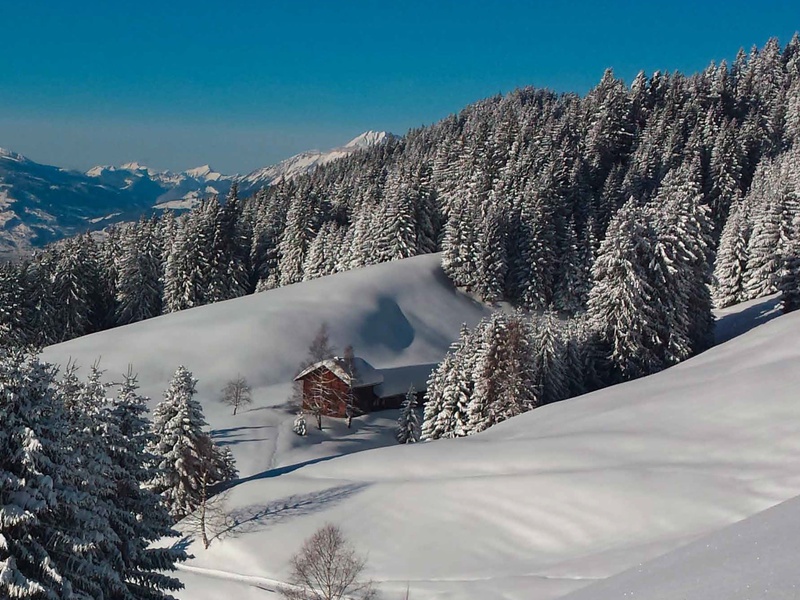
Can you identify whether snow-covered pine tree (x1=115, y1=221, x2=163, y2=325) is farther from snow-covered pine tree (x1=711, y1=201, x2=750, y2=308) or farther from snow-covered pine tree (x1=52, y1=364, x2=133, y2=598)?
snow-covered pine tree (x1=52, y1=364, x2=133, y2=598)

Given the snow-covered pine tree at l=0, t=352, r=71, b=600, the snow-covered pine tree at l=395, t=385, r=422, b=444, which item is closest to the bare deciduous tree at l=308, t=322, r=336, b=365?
the snow-covered pine tree at l=395, t=385, r=422, b=444

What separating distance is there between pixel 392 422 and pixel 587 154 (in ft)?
189

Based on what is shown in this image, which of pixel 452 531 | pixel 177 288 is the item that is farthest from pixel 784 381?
pixel 177 288

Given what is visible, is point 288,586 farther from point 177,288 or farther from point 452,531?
point 177,288

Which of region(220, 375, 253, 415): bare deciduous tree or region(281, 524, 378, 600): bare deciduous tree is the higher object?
region(220, 375, 253, 415): bare deciduous tree

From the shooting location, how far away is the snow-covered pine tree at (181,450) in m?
30.1

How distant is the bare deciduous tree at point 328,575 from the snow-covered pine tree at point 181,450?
Answer: 11.6 m

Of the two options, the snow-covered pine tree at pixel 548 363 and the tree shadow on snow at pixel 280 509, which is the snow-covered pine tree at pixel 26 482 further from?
the snow-covered pine tree at pixel 548 363

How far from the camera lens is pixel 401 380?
5400 centimetres

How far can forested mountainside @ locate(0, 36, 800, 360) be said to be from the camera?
176ft

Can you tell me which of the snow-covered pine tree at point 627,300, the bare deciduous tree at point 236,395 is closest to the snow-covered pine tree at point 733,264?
the snow-covered pine tree at point 627,300

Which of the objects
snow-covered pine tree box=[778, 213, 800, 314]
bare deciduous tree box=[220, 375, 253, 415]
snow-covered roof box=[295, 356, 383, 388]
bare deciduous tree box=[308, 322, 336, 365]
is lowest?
bare deciduous tree box=[220, 375, 253, 415]

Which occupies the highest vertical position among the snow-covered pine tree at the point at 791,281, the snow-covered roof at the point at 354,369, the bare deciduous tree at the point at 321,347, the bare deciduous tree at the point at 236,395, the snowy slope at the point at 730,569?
the snow-covered pine tree at the point at 791,281

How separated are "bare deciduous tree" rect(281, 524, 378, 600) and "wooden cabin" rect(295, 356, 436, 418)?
29142 mm
